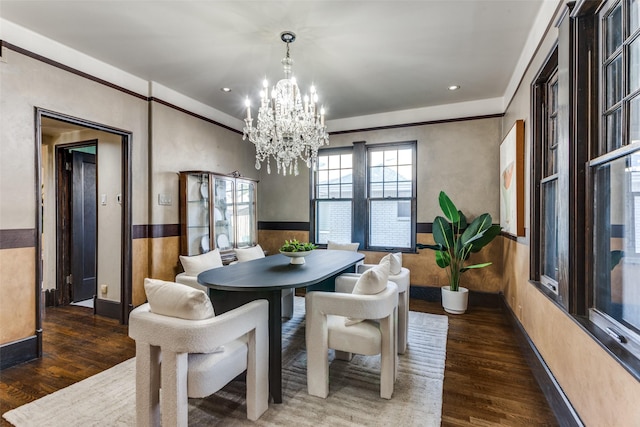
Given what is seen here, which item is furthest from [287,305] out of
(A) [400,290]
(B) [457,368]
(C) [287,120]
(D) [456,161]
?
(D) [456,161]

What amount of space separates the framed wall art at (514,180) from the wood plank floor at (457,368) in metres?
1.18

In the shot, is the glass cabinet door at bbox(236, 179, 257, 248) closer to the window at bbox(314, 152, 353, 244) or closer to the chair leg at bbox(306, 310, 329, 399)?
the window at bbox(314, 152, 353, 244)

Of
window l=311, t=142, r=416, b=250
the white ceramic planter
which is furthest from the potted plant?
window l=311, t=142, r=416, b=250

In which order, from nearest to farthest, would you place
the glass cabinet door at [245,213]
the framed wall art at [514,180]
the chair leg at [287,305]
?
the framed wall art at [514,180] → the chair leg at [287,305] → the glass cabinet door at [245,213]

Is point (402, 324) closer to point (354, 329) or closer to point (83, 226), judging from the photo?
point (354, 329)

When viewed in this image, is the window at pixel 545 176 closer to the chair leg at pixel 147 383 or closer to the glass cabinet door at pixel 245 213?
the chair leg at pixel 147 383

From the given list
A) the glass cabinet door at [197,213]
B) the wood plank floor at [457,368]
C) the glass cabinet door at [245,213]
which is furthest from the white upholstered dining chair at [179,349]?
the glass cabinet door at [245,213]

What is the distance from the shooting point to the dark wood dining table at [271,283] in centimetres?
215

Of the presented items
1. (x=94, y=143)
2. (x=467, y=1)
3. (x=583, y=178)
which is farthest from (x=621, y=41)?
(x=94, y=143)

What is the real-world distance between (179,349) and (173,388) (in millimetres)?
210

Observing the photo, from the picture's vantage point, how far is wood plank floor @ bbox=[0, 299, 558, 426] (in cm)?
207

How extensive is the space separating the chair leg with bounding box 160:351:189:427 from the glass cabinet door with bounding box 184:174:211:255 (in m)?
2.73

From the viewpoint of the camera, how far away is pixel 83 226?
15.0 ft

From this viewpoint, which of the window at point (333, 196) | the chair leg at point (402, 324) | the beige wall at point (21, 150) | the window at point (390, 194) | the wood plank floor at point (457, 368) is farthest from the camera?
the window at point (333, 196)
